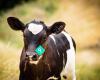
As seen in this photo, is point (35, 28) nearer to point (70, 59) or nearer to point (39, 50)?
point (39, 50)

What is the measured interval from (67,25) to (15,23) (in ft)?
→ 1.33

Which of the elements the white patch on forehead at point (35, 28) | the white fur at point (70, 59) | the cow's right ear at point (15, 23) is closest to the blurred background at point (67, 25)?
the white fur at point (70, 59)

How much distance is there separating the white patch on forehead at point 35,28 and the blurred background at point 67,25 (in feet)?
0.92

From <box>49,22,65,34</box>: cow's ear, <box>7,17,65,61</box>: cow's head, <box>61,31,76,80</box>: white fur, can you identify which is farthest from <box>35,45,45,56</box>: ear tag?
<box>61,31,76,80</box>: white fur

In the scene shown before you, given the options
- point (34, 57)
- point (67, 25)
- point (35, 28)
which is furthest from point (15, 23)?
point (67, 25)

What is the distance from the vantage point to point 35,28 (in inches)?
99.7

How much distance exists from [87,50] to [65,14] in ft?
0.86

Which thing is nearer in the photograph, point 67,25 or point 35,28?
point 35,28

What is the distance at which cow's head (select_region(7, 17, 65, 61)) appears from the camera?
8.18ft

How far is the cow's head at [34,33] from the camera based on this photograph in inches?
98.2

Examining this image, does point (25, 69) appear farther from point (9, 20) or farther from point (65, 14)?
point (65, 14)

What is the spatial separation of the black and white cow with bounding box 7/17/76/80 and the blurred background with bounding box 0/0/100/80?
8 cm

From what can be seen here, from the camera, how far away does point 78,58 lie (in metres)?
2.88

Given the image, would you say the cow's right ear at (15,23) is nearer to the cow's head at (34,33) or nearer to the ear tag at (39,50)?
the cow's head at (34,33)
